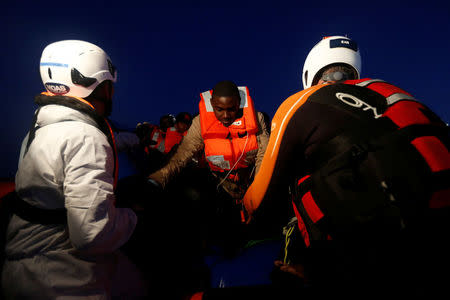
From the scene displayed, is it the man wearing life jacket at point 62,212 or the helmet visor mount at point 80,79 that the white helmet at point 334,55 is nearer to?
the man wearing life jacket at point 62,212

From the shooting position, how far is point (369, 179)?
0.60 meters

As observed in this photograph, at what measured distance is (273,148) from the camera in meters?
0.84

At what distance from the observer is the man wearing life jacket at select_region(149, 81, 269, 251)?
74.4 inches

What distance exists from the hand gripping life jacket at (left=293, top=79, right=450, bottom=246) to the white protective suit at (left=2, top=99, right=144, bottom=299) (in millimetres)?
933

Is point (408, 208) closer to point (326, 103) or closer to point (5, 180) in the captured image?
point (326, 103)

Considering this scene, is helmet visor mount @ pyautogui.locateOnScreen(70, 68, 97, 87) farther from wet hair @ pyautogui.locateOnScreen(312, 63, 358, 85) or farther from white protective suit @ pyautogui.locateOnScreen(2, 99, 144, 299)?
wet hair @ pyautogui.locateOnScreen(312, 63, 358, 85)

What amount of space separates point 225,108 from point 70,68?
118 centimetres

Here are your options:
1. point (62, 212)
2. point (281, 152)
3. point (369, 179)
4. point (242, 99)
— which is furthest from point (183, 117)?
point (369, 179)

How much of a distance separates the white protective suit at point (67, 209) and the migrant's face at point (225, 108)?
43.8 inches

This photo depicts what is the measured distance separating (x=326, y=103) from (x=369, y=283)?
609 millimetres

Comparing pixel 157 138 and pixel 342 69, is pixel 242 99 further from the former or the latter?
A: pixel 157 138

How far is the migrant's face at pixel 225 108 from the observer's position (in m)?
1.86

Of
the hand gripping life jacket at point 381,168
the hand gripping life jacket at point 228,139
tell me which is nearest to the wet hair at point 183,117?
the hand gripping life jacket at point 228,139

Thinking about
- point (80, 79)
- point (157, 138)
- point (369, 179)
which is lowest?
point (157, 138)
